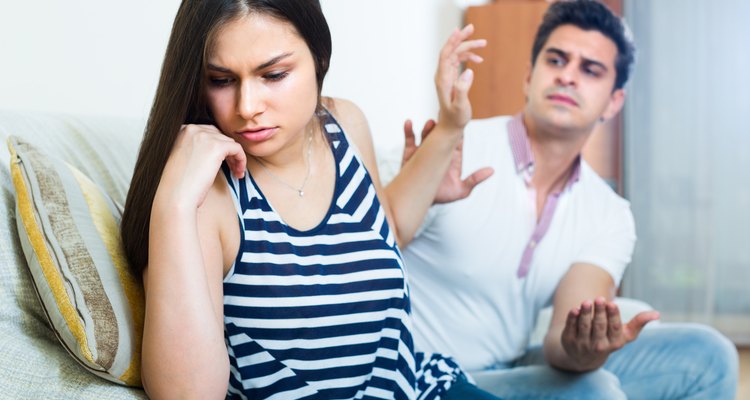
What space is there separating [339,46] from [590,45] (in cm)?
104

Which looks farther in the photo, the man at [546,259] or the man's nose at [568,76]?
the man's nose at [568,76]

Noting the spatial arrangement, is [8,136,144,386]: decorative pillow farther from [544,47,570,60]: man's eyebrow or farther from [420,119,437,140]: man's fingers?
[544,47,570,60]: man's eyebrow

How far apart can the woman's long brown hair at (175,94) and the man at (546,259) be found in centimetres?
68

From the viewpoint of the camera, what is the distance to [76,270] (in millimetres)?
979

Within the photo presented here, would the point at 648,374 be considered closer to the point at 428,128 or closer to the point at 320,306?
the point at 428,128

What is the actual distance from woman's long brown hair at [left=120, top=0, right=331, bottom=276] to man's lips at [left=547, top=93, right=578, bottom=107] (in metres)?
1.12

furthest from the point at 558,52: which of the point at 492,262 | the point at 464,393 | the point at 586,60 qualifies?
the point at 464,393

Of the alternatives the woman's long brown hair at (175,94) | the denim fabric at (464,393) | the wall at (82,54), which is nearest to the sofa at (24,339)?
the woman's long brown hair at (175,94)

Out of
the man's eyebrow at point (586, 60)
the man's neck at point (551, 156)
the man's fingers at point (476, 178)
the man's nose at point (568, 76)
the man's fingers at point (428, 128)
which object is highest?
the man's eyebrow at point (586, 60)

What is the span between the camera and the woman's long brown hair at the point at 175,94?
1.06 metres

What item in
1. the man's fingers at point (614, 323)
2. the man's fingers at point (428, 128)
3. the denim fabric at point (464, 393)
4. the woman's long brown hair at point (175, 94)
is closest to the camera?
the woman's long brown hair at point (175, 94)

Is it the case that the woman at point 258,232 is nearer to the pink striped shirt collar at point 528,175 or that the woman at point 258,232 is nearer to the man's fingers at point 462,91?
the man's fingers at point 462,91

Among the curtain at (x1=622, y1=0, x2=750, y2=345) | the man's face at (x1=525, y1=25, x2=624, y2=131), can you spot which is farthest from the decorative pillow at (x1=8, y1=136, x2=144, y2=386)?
the curtain at (x1=622, y1=0, x2=750, y2=345)

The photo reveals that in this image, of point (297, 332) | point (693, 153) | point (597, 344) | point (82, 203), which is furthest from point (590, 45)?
point (693, 153)
